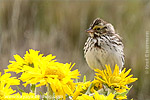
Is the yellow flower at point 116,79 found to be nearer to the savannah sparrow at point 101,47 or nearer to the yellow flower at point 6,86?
the yellow flower at point 6,86

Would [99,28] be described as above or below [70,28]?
above

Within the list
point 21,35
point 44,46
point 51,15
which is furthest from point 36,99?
point 51,15

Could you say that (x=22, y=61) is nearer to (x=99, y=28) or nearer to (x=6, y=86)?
(x=6, y=86)

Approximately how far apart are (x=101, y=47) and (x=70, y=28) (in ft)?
14.0

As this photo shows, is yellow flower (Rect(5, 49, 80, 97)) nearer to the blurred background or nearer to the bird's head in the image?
the bird's head

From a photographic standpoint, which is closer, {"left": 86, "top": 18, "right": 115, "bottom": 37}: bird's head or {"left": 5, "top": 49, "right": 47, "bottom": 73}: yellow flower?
{"left": 5, "top": 49, "right": 47, "bottom": 73}: yellow flower

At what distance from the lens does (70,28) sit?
602 cm

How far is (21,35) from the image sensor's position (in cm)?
541

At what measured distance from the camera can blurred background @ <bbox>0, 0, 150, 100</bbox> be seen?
191 inches

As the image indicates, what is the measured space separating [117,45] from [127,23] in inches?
160

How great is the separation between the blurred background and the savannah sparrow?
8.47ft

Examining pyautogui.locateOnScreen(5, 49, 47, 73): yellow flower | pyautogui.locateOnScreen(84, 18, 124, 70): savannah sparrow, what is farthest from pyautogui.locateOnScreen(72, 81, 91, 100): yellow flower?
pyautogui.locateOnScreen(84, 18, 124, 70): savannah sparrow

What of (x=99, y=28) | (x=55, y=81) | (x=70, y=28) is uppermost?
(x=99, y=28)

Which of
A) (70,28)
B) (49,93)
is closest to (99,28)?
(49,93)
